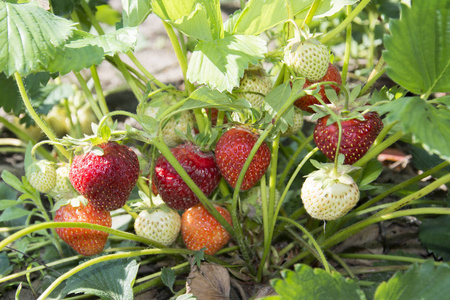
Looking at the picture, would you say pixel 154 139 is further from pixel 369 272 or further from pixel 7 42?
pixel 369 272

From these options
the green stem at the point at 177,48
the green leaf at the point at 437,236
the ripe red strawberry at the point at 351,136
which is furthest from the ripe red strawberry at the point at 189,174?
the green leaf at the point at 437,236

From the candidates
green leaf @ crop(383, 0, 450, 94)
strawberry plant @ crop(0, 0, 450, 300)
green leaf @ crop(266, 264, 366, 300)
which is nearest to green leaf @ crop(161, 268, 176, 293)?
strawberry plant @ crop(0, 0, 450, 300)

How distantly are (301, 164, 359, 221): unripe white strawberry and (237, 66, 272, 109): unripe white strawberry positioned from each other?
200 mm

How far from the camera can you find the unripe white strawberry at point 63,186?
0.97 metres

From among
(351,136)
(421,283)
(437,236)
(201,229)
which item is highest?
(351,136)

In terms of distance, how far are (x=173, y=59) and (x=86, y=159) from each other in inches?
56.6

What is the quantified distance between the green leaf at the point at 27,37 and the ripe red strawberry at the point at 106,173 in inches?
7.2

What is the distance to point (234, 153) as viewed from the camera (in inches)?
35.8

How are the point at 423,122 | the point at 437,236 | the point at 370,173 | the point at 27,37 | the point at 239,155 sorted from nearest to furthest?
the point at 423,122, the point at 27,37, the point at 239,155, the point at 370,173, the point at 437,236

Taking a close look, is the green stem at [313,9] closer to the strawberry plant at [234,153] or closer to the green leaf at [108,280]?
the strawberry plant at [234,153]

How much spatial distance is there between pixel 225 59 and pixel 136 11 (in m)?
0.26

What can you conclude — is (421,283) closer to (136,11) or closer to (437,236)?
(437,236)

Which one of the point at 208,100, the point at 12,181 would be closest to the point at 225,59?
the point at 208,100

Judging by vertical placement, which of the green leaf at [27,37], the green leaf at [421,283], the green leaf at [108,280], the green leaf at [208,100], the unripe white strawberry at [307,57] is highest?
the green leaf at [27,37]
